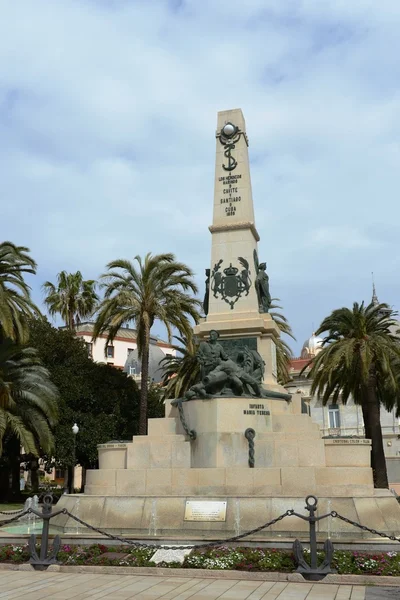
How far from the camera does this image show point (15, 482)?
120 ft

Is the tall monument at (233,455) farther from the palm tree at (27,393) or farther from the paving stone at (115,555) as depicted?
the palm tree at (27,393)

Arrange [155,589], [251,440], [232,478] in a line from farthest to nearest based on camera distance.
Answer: [251,440] < [232,478] < [155,589]

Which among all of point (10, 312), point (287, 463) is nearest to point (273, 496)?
point (287, 463)

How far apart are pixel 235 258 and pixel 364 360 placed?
29.2ft

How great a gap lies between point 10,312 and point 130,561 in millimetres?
15146

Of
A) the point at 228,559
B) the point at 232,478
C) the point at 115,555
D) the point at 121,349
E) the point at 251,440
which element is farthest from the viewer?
the point at 121,349

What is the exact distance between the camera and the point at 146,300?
29.7 meters

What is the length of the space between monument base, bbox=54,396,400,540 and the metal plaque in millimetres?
98

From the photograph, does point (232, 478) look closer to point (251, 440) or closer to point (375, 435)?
point (251, 440)

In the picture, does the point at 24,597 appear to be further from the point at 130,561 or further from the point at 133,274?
Result: the point at 133,274

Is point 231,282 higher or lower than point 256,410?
higher

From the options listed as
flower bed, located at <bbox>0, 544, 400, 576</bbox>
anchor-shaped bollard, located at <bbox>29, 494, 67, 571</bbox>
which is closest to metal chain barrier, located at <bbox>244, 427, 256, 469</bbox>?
flower bed, located at <bbox>0, 544, 400, 576</bbox>

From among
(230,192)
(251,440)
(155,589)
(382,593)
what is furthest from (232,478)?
(230,192)

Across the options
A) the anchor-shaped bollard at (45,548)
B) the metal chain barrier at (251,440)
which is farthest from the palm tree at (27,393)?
the anchor-shaped bollard at (45,548)
